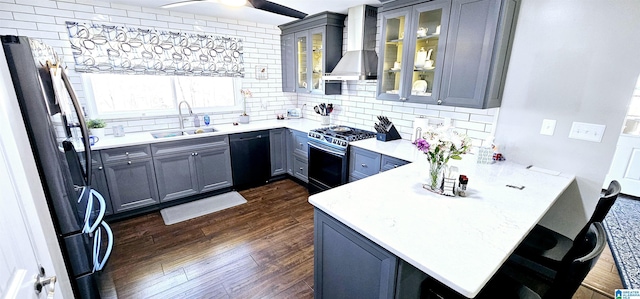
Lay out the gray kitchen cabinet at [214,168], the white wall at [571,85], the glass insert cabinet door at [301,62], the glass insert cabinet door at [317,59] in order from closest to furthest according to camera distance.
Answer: the white wall at [571,85], the gray kitchen cabinet at [214,168], the glass insert cabinet door at [317,59], the glass insert cabinet door at [301,62]

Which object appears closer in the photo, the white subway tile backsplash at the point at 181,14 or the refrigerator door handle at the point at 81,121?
the refrigerator door handle at the point at 81,121

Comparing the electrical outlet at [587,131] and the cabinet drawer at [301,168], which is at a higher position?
the electrical outlet at [587,131]

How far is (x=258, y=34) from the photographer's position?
3.88 meters

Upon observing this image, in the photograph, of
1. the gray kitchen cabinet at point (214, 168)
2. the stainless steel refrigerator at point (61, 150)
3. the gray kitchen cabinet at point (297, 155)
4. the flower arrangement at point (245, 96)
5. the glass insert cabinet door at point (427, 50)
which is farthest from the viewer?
the flower arrangement at point (245, 96)

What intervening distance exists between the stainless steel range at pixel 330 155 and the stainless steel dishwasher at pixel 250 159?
754 millimetres

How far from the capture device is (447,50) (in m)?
2.25

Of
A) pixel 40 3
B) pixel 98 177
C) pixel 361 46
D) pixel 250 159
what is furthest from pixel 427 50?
pixel 40 3

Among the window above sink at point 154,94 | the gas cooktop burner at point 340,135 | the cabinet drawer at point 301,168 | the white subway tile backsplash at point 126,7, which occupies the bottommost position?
the cabinet drawer at point 301,168

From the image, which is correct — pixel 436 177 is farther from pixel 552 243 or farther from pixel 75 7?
pixel 75 7

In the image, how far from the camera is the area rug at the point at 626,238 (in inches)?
82.0

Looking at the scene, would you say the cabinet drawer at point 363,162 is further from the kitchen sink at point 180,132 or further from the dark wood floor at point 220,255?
the kitchen sink at point 180,132

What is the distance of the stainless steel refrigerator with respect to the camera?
45.6 inches

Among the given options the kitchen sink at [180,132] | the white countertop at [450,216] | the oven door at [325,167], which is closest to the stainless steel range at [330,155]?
the oven door at [325,167]

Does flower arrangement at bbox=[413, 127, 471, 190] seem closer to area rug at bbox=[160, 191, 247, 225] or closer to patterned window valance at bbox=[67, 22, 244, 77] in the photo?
area rug at bbox=[160, 191, 247, 225]
